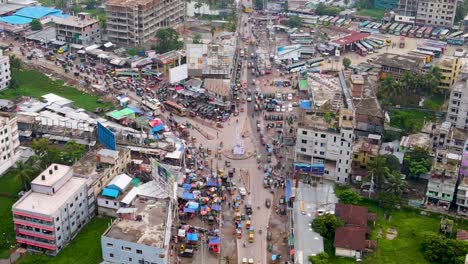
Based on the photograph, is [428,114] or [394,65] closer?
[428,114]

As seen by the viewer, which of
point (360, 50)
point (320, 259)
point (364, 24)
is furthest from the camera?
point (364, 24)

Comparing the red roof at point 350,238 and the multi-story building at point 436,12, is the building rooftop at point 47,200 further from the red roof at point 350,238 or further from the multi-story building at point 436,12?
the multi-story building at point 436,12

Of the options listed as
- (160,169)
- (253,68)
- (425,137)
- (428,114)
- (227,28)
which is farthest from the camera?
(227,28)

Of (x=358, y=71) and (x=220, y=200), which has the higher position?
(x=358, y=71)

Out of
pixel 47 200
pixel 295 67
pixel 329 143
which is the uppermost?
pixel 295 67

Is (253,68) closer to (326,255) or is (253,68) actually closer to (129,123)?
(129,123)

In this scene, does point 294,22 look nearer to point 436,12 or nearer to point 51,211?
point 436,12

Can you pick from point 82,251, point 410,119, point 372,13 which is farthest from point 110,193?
point 372,13

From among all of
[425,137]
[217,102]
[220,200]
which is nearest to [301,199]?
[220,200]
